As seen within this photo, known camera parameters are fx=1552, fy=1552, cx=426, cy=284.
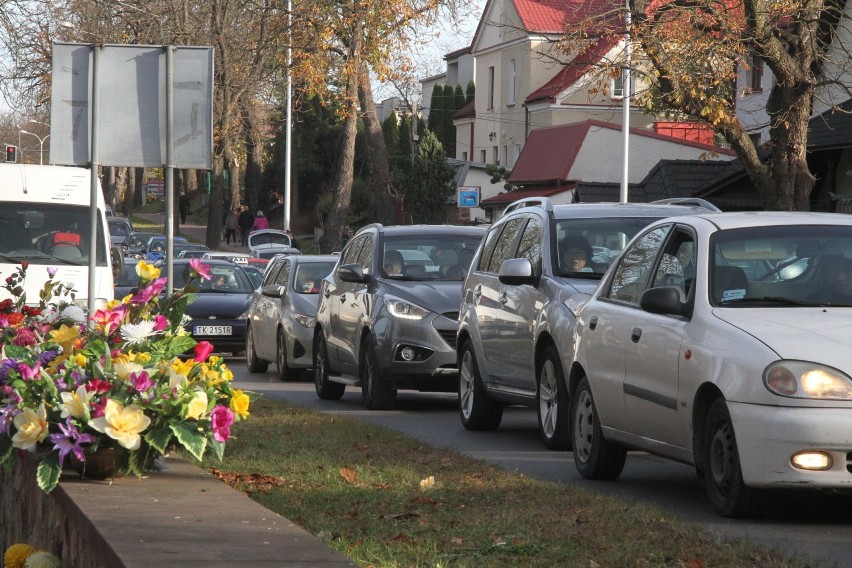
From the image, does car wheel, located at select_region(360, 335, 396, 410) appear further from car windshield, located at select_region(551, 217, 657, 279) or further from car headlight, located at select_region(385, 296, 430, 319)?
car windshield, located at select_region(551, 217, 657, 279)

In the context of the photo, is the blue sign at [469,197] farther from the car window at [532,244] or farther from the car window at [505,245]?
the car window at [532,244]

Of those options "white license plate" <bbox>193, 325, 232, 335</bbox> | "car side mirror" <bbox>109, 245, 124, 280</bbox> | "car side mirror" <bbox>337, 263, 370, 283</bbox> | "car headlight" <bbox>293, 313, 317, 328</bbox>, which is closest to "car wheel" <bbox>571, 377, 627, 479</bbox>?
"car side mirror" <bbox>337, 263, 370, 283</bbox>

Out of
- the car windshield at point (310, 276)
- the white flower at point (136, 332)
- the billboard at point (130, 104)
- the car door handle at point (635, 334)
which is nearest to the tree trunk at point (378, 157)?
the car windshield at point (310, 276)

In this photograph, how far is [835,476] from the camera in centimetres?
733

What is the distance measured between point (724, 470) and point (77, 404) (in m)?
3.35

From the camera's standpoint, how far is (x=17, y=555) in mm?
6004

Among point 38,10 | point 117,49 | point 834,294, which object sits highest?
point 38,10

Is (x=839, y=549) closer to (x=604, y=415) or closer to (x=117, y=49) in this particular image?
(x=604, y=415)

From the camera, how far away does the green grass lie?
6301 millimetres

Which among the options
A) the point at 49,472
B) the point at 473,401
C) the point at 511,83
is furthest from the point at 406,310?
the point at 511,83

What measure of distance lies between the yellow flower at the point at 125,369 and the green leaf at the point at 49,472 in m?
0.40

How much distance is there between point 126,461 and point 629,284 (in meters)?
4.14

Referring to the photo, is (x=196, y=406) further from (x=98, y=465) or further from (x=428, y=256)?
(x=428, y=256)

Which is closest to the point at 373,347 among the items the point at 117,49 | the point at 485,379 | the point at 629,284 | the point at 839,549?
the point at 485,379
